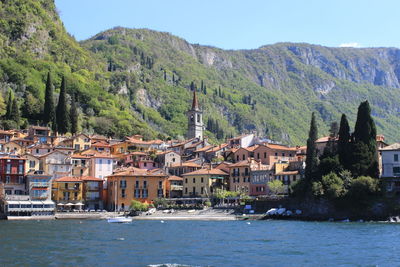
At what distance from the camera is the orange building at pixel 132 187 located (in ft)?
344

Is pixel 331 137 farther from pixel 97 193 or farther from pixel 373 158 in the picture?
pixel 97 193

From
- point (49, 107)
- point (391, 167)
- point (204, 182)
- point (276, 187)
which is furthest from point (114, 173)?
point (391, 167)

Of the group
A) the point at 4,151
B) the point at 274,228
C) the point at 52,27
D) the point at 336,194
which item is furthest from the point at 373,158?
the point at 52,27

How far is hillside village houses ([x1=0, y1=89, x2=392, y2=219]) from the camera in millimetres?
96938

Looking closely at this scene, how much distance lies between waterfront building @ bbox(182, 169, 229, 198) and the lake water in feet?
121

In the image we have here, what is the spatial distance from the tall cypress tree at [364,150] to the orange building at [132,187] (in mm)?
33932

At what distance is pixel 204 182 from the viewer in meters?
109

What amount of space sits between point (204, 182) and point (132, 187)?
12154mm

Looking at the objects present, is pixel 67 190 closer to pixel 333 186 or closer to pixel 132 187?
pixel 132 187

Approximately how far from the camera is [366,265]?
4300 centimetres

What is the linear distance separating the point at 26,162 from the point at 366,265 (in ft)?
233

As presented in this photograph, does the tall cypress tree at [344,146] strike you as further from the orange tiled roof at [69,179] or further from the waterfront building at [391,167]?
the orange tiled roof at [69,179]

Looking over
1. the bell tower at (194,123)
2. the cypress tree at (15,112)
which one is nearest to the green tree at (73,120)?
the cypress tree at (15,112)

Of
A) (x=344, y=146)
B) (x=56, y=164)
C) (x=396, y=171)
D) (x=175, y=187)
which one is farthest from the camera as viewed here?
(x=175, y=187)
